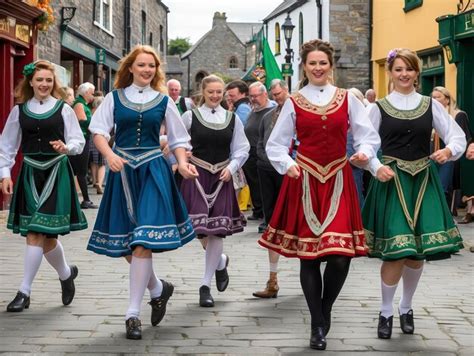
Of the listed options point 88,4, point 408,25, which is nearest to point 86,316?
point 408,25

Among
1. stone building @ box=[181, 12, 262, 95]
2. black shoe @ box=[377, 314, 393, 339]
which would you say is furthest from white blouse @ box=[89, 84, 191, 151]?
stone building @ box=[181, 12, 262, 95]

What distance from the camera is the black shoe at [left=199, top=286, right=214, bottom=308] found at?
259 inches

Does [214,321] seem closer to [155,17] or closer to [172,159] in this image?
[172,159]

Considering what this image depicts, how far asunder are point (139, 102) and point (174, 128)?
0.31 m

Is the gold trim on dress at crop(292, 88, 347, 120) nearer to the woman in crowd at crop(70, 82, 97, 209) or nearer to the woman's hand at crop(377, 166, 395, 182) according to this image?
the woman's hand at crop(377, 166, 395, 182)

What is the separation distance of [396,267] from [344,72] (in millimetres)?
20584

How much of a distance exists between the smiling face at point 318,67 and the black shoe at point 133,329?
1.85 metres

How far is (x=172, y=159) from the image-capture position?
8523 mm

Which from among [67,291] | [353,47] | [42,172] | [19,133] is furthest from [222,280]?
[353,47]

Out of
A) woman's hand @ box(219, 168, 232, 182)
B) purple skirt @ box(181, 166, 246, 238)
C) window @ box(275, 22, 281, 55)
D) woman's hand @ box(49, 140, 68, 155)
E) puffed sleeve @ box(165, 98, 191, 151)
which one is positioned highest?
window @ box(275, 22, 281, 55)

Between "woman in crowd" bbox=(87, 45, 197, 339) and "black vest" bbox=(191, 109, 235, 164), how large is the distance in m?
1.14

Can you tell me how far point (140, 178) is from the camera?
577cm

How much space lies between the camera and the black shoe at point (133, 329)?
5.40 m

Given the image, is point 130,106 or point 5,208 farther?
point 5,208
